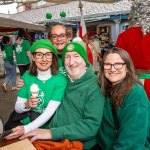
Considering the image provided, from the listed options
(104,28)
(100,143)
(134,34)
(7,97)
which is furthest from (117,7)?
(100,143)

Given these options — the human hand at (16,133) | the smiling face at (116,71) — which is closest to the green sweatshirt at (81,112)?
the smiling face at (116,71)

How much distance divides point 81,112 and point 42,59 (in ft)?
1.82

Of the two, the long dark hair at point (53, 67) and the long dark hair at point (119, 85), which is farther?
the long dark hair at point (53, 67)

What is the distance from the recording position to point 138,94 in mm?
1852

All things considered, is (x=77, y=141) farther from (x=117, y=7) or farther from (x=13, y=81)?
(x=117, y=7)

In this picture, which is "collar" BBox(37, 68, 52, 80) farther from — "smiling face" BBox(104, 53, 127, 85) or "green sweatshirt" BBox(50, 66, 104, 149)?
"smiling face" BBox(104, 53, 127, 85)

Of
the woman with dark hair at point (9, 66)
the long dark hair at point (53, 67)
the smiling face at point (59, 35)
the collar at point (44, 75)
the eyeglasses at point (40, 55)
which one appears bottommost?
the woman with dark hair at point (9, 66)

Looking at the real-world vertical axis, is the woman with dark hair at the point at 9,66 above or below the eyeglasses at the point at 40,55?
below

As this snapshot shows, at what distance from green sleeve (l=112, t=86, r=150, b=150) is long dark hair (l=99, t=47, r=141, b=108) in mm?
72

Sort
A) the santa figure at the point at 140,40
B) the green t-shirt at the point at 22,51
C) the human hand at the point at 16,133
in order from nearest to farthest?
the human hand at the point at 16,133
the santa figure at the point at 140,40
the green t-shirt at the point at 22,51

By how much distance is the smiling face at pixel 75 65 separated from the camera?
210cm

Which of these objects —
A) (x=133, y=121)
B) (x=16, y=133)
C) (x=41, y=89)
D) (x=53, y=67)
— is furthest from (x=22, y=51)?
(x=133, y=121)

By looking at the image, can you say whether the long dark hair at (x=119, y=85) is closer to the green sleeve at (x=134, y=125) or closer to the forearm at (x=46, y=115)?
the green sleeve at (x=134, y=125)

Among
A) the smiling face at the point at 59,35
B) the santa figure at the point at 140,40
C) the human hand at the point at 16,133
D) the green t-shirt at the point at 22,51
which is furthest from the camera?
the green t-shirt at the point at 22,51
